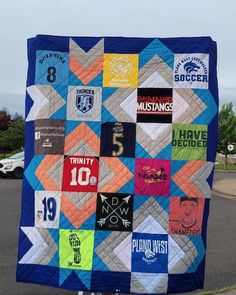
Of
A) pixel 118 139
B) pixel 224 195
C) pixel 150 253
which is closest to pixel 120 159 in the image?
pixel 118 139

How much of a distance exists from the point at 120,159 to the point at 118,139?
14cm

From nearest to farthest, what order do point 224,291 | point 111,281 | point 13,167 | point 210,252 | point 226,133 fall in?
point 111,281 < point 224,291 < point 210,252 < point 13,167 < point 226,133

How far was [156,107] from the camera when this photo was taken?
11.5ft

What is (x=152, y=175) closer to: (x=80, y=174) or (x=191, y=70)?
(x=80, y=174)

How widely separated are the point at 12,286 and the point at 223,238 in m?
4.66

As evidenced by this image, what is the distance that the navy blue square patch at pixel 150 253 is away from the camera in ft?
11.6

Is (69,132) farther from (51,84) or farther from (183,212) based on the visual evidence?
(183,212)

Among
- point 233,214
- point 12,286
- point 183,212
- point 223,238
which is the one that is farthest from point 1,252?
point 233,214

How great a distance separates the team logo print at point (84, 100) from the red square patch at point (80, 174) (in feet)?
1.11

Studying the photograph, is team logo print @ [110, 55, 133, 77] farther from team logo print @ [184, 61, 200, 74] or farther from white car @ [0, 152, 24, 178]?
white car @ [0, 152, 24, 178]

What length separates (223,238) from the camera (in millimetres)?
9250

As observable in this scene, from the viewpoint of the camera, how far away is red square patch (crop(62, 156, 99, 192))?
3545 mm

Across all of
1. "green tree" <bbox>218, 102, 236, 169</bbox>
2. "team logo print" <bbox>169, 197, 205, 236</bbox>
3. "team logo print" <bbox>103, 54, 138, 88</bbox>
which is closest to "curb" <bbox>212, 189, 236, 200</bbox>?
"team logo print" <bbox>169, 197, 205, 236</bbox>

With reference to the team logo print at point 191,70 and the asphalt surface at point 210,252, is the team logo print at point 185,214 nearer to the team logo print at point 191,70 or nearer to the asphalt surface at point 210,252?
the team logo print at point 191,70
